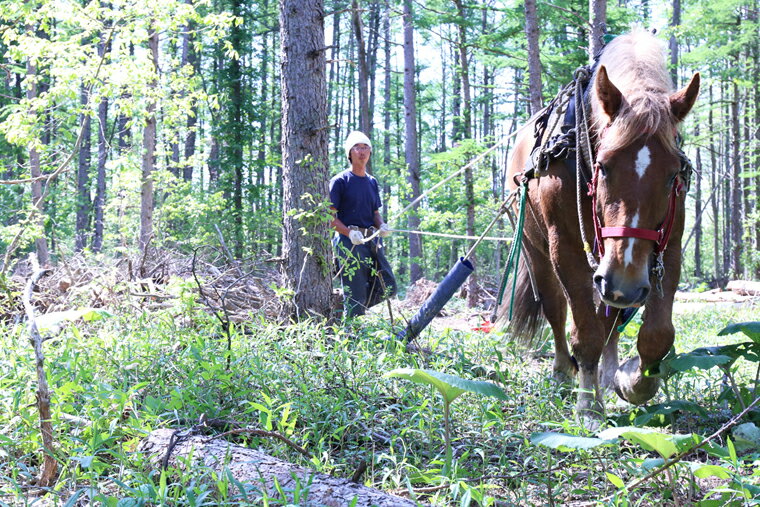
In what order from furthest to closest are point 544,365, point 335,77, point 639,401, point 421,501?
1. point 335,77
2. point 544,365
3. point 639,401
4. point 421,501

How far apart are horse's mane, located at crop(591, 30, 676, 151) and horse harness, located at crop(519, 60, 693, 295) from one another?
11cm

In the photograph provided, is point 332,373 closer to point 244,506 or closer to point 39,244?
point 244,506

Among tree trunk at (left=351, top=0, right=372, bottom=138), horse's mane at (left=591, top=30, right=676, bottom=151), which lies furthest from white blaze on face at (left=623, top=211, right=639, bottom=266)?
tree trunk at (left=351, top=0, right=372, bottom=138)

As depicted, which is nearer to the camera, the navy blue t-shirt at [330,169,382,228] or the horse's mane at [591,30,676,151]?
the horse's mane at [591,30,676,151]

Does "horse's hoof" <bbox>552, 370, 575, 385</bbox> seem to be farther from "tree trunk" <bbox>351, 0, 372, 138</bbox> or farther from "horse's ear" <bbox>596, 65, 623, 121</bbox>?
"tree trunk" <bbox>351, 0, 372, 138</bbox>

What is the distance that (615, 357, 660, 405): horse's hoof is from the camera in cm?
329

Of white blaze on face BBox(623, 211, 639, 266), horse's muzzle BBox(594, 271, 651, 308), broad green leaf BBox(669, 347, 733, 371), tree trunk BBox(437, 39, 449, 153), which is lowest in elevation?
broad green leaf BBox(669, 347, 733, 371)

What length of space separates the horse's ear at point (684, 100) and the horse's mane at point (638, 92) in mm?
42

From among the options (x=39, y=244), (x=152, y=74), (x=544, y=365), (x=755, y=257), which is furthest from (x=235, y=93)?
(x=755, y=257)

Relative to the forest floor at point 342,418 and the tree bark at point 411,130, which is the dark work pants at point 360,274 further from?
the tree bark at point 411,130

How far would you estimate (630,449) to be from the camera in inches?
122

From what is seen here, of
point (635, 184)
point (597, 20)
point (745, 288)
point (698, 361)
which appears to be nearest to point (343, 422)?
point (698, 361)

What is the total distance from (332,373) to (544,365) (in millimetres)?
2324

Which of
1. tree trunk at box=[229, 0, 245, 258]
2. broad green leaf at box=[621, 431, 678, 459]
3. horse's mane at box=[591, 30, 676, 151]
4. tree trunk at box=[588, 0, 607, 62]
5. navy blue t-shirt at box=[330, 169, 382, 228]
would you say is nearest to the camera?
broad green leaf at box=[621, 431, 678, 459]
